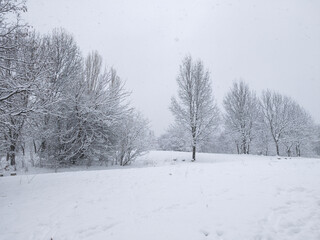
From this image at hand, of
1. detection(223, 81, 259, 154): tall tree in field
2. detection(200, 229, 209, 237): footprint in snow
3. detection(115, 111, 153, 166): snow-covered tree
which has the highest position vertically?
detection(223, 81, 259, 154): tall tree in field

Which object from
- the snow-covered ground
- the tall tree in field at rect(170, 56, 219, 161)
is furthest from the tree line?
the snow-covered ground

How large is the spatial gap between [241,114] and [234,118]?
1.08 m

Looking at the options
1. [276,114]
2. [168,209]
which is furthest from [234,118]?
[168,209]

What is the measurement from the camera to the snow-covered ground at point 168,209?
9.57 ft

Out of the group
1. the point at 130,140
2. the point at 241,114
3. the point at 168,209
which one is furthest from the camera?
the point at 241,114

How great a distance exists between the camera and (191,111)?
651 inches

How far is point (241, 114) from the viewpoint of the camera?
77.4 feet

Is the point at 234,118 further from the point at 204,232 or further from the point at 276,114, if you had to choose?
the point at 204,232

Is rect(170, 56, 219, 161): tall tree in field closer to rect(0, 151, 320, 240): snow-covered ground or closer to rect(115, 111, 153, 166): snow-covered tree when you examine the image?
rect(115, 111, 153, 166): snow-covered tree

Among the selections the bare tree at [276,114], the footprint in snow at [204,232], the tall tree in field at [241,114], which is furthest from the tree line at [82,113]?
the bare tree at [276,114]

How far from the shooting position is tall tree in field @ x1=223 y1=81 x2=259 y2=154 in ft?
76.9

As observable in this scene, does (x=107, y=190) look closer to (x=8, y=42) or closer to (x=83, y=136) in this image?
(x=8, y=42)

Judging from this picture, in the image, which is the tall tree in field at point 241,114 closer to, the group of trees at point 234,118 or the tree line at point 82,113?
the group of trees at point 234,118

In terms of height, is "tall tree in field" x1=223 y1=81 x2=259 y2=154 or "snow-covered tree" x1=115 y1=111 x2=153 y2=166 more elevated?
"tall tree in field" x1=223 y1=81 x2=259 y2=154
